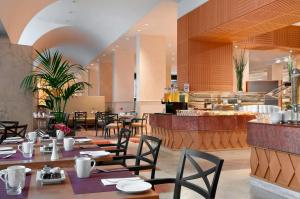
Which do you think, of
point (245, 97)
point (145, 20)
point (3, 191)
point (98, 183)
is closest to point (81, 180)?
point (98, 183)

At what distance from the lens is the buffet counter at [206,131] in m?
7.20

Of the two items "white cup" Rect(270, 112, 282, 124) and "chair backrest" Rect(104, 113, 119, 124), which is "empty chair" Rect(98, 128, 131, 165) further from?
"chair backrest" Rect(104, 113, 119, 124)

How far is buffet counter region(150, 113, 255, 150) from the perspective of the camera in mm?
7195

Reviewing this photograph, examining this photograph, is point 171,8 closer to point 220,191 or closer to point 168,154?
point 168,154

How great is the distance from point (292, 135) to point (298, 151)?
8.7 inches

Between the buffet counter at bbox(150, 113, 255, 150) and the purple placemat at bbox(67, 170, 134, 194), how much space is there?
207 inches

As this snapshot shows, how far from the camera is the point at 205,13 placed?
7430 millimetres

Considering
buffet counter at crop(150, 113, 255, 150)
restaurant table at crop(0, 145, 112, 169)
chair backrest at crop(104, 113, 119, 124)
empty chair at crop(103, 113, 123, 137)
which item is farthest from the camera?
chair backrest at crop(104, 113, 119, 124)

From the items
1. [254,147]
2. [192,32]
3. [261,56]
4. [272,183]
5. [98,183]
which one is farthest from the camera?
[261,56]

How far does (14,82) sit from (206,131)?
445 centimetres

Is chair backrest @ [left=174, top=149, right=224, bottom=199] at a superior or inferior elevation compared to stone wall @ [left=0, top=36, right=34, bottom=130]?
inferior

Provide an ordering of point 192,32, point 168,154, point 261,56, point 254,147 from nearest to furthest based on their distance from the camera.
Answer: point 254,147 → point 168,154 → point 192,32 → point 261,56

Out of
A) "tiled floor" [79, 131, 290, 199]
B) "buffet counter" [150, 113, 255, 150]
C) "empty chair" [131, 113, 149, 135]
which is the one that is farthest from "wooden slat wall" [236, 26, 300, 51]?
"tiled floor" [79, 131, 290, 199]

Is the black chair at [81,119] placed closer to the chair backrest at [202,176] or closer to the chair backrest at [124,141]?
the chair backrest at [124,141]
